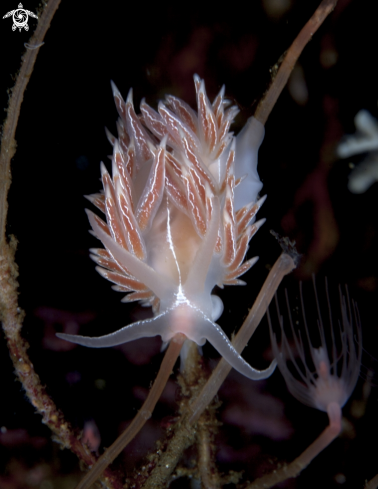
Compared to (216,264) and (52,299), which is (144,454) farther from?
(216,264)

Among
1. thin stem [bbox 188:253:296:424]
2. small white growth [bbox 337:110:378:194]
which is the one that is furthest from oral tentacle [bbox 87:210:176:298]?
small white growth [bbox 337:110:378:194]

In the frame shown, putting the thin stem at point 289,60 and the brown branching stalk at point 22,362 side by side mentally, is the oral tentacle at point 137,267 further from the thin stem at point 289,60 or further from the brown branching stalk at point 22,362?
the thin stem at point 289,60

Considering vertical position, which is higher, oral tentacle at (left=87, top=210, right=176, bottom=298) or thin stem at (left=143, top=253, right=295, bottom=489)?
oral tentacle at (left=87, top=210, right=176, bottom=298)

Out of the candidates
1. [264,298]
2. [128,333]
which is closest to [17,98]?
[128,333]

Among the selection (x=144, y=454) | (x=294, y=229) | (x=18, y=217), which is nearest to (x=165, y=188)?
(x=294, y=229)

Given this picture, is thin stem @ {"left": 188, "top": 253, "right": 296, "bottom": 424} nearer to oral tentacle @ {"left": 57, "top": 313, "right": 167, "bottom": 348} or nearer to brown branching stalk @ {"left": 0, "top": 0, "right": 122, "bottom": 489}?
oral tentacle @ {"left": 57, "top": 313, "right": 167, "bottom": 348}

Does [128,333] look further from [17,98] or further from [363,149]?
[363,149]
